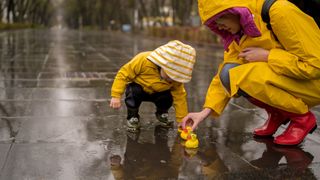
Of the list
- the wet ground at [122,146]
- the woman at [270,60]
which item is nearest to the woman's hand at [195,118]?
the woman at [270,60]

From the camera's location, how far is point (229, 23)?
3.74 metres

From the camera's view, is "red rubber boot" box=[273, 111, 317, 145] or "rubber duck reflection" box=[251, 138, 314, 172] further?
"red rubber boot" box=[273, 111, 317, 145]

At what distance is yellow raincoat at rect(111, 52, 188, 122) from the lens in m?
4.43

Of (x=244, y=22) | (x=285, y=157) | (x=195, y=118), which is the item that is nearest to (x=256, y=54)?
(x=244, y=22)

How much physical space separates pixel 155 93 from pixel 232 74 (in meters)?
1.00

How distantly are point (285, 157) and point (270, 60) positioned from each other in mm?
752

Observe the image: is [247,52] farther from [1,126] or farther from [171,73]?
[1,126]

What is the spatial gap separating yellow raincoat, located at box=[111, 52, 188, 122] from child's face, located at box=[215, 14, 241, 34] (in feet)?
3.00

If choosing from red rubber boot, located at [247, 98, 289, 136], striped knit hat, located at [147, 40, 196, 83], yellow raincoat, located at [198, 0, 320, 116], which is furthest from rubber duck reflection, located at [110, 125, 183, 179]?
red rubber boot, located at [247, 98, 289, 136]

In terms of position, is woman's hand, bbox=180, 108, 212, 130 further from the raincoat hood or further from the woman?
the raincoat hood

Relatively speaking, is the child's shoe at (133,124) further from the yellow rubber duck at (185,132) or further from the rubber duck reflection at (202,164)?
the rubber duck reflection at (202,164)

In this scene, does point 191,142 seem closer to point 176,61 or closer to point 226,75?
point 226,75

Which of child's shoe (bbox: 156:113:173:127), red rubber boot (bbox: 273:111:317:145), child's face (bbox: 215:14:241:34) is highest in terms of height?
child's face (bbox: 215:14:241:34)

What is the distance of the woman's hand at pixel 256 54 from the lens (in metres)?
3.81
